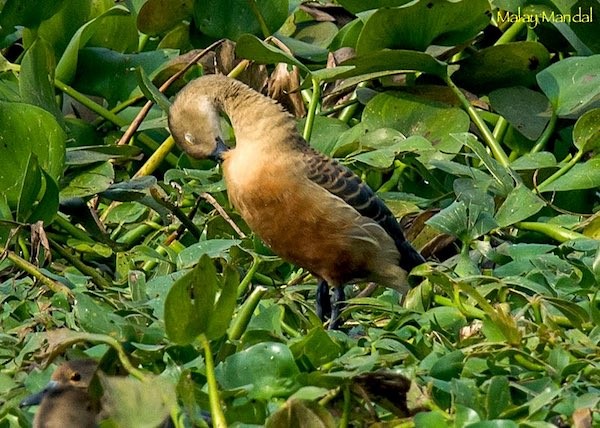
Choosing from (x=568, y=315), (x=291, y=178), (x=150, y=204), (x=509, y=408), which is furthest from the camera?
(x=150, y=204)

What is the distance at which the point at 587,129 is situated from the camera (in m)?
5.10

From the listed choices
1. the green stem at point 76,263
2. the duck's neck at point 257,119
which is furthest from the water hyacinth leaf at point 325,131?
the green stem at point 76,263

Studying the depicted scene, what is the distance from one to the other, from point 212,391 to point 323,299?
5.48 feet

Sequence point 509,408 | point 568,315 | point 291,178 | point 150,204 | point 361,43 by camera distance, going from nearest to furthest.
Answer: point 509,408
point 568,315
point 291,178
point 150,204
point 361,43

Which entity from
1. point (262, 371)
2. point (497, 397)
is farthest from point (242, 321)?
point (497, 397)

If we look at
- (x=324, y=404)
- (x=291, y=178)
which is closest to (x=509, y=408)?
(x=324, y=404)

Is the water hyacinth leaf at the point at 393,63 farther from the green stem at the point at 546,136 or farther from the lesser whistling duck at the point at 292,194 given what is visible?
the lesser whistling duck at the point at 292,194

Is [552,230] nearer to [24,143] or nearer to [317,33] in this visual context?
[24,143]

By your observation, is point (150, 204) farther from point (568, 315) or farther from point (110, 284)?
point (568, 315)

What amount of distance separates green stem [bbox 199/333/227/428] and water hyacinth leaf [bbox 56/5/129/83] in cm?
305

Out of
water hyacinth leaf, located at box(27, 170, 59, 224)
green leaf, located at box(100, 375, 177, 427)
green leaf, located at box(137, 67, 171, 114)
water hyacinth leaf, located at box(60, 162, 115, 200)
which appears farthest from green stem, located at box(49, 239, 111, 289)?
green leaf, located at box(100, 375, 177, 427)

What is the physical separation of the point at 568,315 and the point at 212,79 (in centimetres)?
153

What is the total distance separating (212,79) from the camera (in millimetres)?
4367

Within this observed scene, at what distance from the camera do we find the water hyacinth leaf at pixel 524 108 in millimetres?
5402
